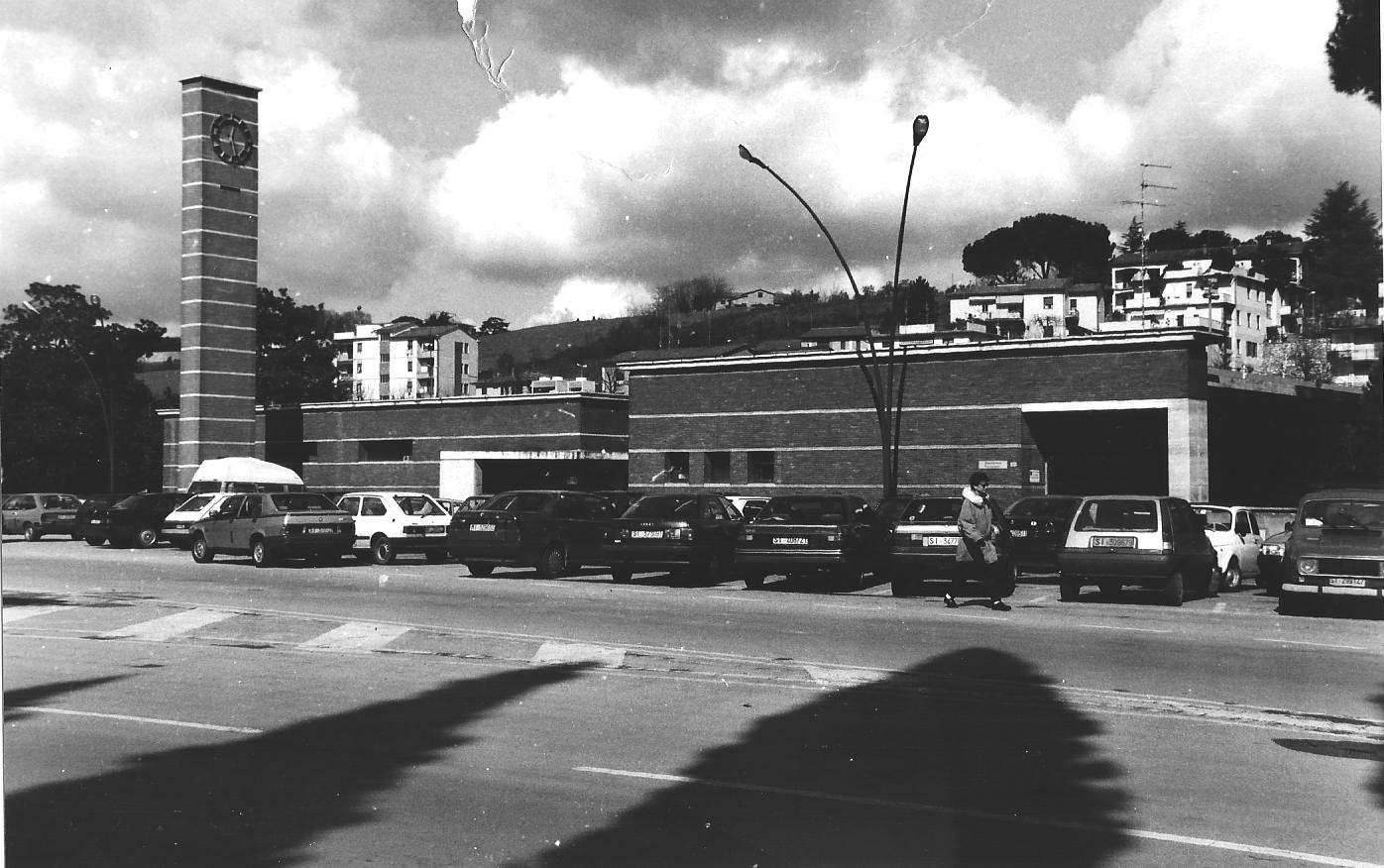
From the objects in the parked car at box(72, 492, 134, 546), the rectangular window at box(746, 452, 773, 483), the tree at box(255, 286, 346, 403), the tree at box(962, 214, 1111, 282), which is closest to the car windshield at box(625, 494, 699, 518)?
the parked car at box(72, 492, 134, 546)

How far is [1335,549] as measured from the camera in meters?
15.8

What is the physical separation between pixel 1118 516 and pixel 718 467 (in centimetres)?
2898

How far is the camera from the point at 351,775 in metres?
6.74

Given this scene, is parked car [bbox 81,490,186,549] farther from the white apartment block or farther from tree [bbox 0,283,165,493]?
the white apartment block

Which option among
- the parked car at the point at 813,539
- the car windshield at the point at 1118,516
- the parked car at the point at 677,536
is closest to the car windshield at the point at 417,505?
the parked car at the point at 677,536

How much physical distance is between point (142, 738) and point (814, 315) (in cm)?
9981

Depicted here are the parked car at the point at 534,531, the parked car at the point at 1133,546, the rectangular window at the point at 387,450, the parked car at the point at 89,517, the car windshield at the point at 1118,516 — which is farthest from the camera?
the rectangular window at the point at 387,450

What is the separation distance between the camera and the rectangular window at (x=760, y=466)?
1769 inches

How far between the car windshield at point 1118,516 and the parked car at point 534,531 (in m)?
→ 8.70

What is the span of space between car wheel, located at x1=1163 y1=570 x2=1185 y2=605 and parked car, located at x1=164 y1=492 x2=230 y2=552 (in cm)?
2437

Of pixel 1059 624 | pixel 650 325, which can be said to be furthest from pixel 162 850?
pixel 650 325

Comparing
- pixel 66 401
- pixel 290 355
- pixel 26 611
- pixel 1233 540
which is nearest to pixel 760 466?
pixel 1233 540

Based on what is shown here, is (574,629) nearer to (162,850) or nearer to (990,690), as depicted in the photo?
(990,690)

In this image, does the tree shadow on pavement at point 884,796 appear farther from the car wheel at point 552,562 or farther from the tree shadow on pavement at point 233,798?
the car wheel at point 552,562
